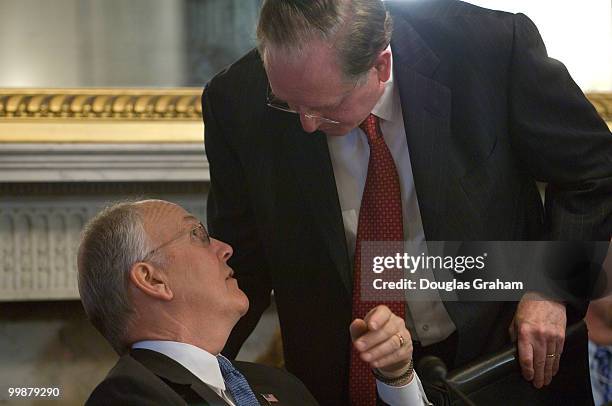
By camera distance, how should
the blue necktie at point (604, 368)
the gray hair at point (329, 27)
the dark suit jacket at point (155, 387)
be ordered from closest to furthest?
the dark suit jacket at point (155, 387)
the gray hair at point (329, 27)
the blue necktie at point (604, 368)

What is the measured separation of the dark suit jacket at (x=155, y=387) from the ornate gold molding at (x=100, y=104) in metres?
1.12

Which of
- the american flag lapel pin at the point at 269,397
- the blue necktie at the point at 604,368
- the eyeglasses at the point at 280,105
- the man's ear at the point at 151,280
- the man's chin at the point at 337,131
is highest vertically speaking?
the eyeglasses at the point at 280,105

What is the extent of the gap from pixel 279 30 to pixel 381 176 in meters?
0.35

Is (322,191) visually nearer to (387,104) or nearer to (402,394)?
(387,104)

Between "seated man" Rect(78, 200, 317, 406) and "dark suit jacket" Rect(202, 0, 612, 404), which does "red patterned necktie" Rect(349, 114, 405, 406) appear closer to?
"dark suit jacket" Rect(202, 0, 612, 404)

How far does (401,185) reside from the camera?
1693 millimetres

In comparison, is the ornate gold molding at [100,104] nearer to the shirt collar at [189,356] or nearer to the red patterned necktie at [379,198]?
the red patterned necktie at [379,198]

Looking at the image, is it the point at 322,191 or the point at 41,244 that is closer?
the point at 322,191

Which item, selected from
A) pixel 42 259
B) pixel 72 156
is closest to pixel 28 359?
pixel 42 259

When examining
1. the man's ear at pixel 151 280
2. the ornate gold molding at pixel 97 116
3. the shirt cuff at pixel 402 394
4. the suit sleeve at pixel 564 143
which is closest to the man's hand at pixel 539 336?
the suit sleeve at pixel 564 143

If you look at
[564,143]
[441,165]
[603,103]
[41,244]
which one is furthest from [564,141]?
[41,244]

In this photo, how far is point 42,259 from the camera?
8.77 ft

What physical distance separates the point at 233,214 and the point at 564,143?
1.91 ft

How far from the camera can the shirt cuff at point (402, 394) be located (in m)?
1.52
